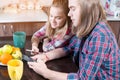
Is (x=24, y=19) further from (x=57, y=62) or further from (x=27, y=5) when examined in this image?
(x=57, y=62)

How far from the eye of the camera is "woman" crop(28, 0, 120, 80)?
1.10 metres

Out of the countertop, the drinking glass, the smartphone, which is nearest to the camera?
the smartphone

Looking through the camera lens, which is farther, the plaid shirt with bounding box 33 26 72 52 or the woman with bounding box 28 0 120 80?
the plaid shirt with bounding box 33 26 72 52

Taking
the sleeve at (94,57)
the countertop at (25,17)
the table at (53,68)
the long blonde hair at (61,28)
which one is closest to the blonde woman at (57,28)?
the long blonde hair at (61,28)

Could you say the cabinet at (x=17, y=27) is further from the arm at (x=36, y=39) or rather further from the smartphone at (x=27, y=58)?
the smartphone at (x=27, y=58)

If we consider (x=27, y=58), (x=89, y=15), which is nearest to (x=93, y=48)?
(x=89, y=15)

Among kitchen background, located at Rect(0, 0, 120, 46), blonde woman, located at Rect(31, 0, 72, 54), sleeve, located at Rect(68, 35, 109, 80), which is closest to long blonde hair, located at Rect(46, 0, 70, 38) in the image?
blonde woman, located at Rect(31, 0, 72, 54)

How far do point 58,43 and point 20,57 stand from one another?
0.35 meters

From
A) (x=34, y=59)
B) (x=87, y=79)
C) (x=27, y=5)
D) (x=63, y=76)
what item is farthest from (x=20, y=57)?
(x=27, y=5)

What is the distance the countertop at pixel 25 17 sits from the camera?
247 centimetres

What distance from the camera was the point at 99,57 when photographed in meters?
1.09

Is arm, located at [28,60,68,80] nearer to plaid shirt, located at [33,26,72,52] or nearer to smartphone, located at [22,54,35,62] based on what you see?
smartphone, located at [22,54,35,62]

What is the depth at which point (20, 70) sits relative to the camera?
1.10m

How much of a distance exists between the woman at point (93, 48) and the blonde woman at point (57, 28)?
29 centimetres
